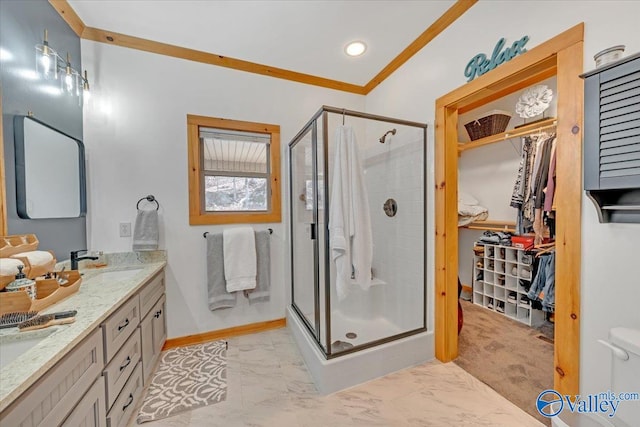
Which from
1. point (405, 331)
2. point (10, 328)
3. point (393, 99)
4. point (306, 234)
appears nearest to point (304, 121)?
point (393, 99)

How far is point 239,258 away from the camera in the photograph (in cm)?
230

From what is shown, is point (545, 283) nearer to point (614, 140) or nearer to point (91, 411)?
point (614, 140)

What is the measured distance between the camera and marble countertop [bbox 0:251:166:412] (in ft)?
2.20

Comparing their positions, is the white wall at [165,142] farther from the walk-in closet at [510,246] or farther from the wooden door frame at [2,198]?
the walk-in closet at [510,246]

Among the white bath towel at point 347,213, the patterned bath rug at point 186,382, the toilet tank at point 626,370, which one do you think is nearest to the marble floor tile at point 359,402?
the patterned bath rug at point 186,382

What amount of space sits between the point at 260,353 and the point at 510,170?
11.1 feet

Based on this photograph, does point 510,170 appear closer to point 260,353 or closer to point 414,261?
point 414,261

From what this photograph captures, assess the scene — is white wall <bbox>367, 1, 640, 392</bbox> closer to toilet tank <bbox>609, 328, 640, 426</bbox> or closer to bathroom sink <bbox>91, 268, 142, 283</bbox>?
toilet tank <bbox>609, 328, 640, 426</bbox>

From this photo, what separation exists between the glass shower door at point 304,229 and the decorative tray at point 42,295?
55.1 inches

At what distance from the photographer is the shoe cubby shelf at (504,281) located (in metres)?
2.58

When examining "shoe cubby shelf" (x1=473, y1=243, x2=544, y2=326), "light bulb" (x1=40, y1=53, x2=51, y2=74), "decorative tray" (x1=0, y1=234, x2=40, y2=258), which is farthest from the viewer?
"shoe cubby shelf" (x1=473, y1=243, x2=544, y2=326)

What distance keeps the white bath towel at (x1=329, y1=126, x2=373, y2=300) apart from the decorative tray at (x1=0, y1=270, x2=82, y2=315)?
143 cm

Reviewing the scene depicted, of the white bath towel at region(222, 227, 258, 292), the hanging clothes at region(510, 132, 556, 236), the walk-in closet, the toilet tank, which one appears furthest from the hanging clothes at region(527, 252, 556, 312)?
the white bath towel at region(222, 227, 258, 292)

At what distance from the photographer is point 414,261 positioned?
2.12 m
